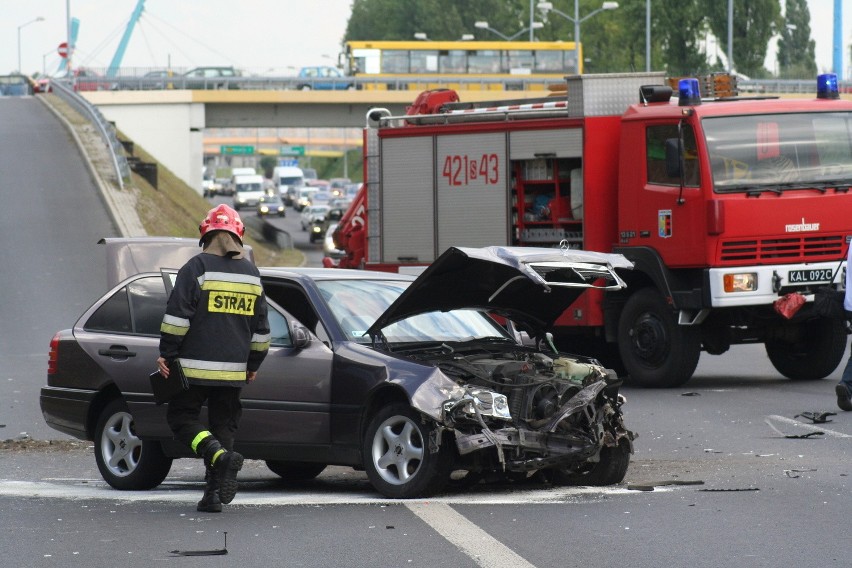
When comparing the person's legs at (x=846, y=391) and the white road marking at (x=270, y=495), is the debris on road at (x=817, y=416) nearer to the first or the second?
the person's legs at (x=846, y=391)

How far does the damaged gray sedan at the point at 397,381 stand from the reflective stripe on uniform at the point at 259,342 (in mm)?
364

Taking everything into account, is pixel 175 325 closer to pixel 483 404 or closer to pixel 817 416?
pixel 483 404

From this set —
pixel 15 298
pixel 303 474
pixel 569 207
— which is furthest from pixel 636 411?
pixel 15 298

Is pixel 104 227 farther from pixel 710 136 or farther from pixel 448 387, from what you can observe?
pixel 448 387

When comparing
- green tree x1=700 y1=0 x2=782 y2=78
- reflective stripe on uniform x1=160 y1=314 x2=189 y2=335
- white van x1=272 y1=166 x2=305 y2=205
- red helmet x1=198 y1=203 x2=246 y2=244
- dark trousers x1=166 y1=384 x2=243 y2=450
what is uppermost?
green tree x1=700 y1=0 x2=782 y2=78

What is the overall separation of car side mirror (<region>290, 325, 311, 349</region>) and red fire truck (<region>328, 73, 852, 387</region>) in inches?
282

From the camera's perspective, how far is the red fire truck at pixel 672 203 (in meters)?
15.4

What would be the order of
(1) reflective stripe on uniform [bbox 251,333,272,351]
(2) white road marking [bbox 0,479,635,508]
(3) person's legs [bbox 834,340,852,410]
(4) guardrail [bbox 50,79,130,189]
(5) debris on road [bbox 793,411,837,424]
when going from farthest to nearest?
(4) guardrail [bbox 50,79,130,189]
(3) person's legs [bbox 834,340,852,410]
(5) debris on road [bbox 793,411,837,424]
(2) white road marking [bbox 0,479,635,508]
(1) reflective stripe on uniform [bbox 251,333,272,351]

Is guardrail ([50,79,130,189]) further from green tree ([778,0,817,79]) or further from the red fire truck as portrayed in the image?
green tree ([778,0,817,79])

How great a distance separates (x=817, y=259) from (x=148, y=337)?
8159 millimetres

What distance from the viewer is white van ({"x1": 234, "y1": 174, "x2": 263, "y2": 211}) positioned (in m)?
93.3

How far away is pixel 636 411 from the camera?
1415 centimetres

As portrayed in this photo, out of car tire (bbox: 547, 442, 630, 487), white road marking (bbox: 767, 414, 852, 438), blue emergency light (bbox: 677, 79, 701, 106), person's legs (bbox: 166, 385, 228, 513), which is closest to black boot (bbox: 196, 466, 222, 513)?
person's legs (bbox: 166, 385, 228, 513)

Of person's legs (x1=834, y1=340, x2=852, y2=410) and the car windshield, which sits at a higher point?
the car windshield
